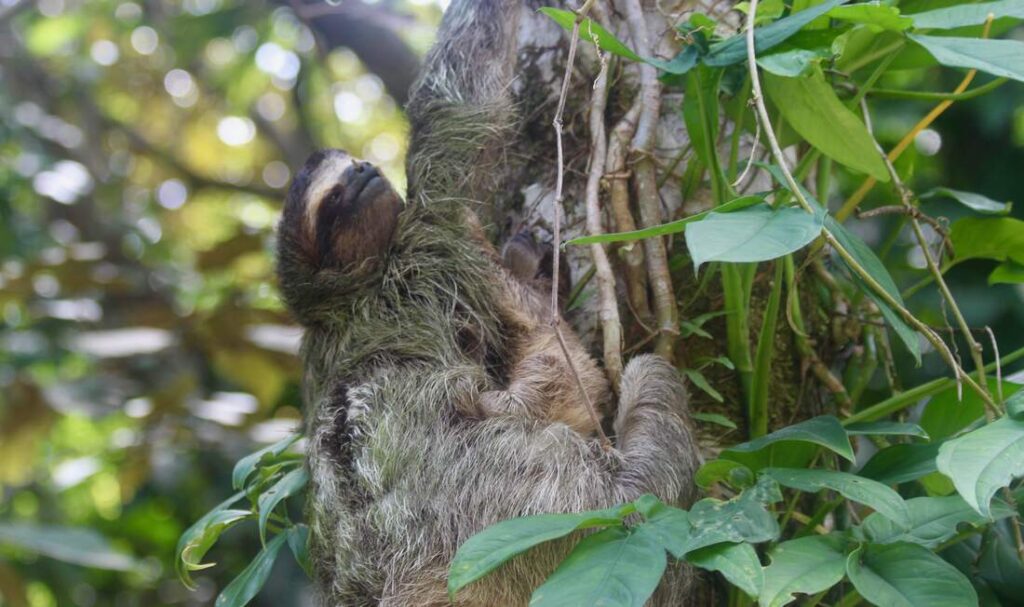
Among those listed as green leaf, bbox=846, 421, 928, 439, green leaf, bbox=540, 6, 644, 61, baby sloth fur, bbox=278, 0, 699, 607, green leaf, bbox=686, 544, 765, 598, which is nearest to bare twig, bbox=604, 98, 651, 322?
baby sloth fur, bbox=278, 0, 699, 607

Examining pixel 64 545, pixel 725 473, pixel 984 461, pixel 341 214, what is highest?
pixel 341 214

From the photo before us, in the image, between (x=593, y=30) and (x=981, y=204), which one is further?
(x=981, y=204)

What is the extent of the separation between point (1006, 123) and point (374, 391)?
4744 millimetres

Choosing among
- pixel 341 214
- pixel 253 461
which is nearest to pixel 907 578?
pixel 253 461

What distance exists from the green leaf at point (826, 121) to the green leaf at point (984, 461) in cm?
96

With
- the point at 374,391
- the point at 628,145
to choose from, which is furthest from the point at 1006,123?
the point at 374,391

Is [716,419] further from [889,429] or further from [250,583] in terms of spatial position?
[250,583]

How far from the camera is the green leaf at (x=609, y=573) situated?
86.9 inches

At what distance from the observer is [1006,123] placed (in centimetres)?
655

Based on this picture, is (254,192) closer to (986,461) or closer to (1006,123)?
(1006,123)

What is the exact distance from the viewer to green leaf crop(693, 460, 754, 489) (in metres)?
2.70

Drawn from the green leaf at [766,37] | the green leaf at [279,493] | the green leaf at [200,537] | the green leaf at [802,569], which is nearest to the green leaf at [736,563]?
the green leaf at [802,569]

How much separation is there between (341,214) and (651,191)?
1.41m

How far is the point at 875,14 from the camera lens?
2717mm
